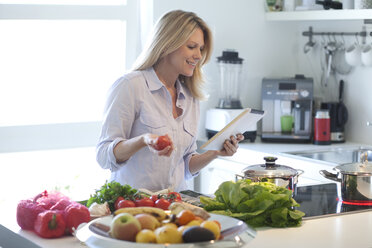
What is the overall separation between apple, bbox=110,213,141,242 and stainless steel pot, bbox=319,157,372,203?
3.66 feet

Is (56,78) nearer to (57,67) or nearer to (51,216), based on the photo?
(57,67)

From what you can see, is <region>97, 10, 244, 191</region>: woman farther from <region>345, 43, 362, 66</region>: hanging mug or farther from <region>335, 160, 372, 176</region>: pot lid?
<region>345, 43, 362, 66</region>: hanging mug

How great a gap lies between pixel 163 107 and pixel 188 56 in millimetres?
237

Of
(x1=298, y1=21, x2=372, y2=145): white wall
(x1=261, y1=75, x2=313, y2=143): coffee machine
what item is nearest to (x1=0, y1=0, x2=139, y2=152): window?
(x1=261, y1=75, x2=313, y2=143): coffee machine

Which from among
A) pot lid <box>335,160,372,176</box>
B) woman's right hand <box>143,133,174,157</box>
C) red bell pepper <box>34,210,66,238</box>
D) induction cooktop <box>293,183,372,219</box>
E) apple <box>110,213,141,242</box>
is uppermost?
woman's right hand <box>143,133,174,157</box>

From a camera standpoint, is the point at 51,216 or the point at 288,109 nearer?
the point at 51,216

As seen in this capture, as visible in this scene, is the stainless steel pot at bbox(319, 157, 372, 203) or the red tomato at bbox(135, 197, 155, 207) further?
the stainless steel pot at bbox(319, 157, 372, 203)

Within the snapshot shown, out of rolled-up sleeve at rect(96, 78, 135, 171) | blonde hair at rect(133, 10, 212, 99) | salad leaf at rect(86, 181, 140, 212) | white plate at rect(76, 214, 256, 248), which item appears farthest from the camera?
blonde hair at rect(133, 10, 212, 99)

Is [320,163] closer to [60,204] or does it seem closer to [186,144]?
[186,144]

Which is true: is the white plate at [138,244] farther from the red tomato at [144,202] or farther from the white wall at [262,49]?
the white wall at [262,49]

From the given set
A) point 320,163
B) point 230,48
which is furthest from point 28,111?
point 320,163

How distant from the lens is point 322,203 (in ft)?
8.71

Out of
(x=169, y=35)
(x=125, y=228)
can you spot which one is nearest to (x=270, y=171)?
(x=169, y=35)

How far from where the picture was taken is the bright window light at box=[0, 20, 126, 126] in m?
3.99
